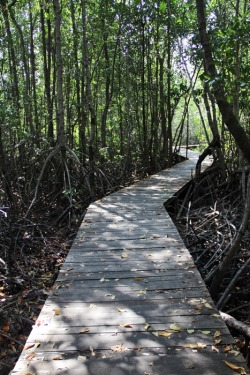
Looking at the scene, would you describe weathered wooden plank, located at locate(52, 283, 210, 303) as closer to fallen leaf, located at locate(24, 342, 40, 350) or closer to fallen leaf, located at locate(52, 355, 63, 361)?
fallen leaf, located at locate(24, 342, 40, 350)

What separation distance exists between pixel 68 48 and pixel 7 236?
283 inches

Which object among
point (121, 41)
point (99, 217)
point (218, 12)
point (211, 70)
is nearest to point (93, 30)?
point (121, 41)

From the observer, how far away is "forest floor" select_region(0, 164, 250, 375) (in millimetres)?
3342

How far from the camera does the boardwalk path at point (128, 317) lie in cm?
191

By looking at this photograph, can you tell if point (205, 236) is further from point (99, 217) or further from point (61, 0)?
point (61, 0)

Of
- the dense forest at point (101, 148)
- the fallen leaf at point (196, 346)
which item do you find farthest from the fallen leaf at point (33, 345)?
the dense forest at point (101, 148)

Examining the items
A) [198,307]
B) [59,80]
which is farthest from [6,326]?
[59,80]

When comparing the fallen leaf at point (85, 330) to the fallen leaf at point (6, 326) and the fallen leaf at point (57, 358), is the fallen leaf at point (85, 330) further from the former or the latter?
the fallen leaf at point (6, 326)

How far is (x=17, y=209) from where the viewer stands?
6.46m

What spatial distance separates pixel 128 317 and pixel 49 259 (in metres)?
2.69

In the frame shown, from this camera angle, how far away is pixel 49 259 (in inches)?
191

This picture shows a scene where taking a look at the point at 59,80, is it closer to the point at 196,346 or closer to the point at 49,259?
the point at 49,259

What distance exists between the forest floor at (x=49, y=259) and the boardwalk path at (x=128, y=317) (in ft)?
1.83

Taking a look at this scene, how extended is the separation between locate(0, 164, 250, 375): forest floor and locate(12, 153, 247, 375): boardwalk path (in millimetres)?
559
